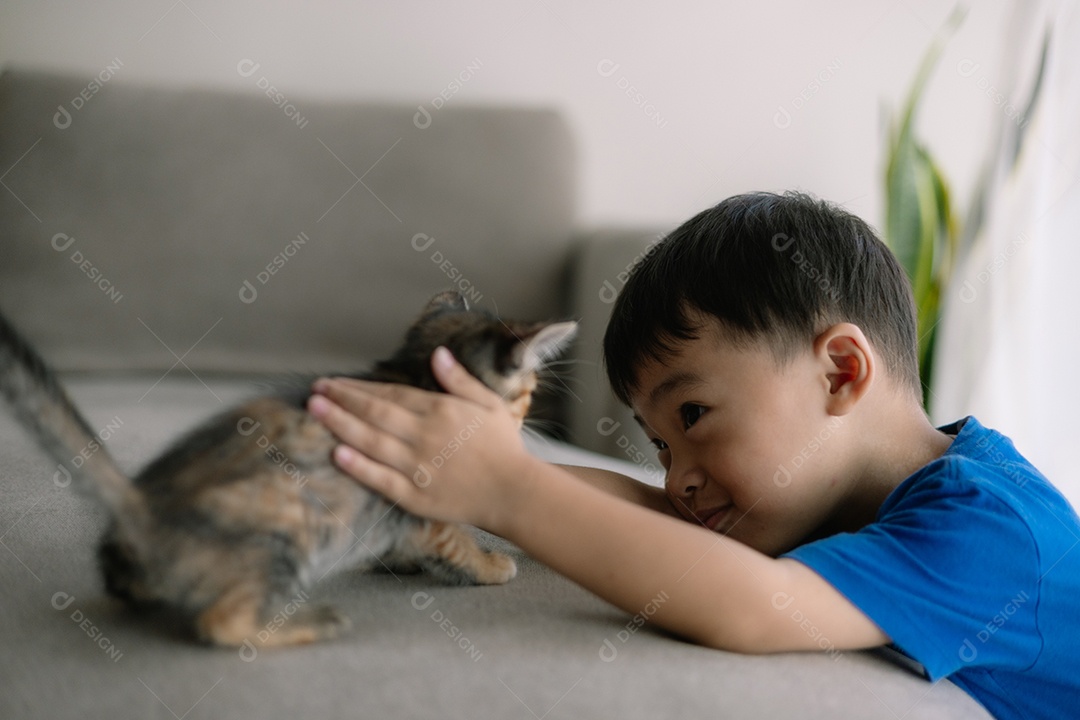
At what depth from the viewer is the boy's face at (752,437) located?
746 millimetres

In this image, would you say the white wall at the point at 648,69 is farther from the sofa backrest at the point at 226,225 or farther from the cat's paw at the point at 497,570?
the cat's paw at the point at 497,570

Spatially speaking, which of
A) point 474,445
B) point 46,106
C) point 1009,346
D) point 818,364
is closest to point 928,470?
point 818,364

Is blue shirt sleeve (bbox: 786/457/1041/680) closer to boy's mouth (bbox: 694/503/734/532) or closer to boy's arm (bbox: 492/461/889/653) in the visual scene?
boy's arm (bbox: 492/461/889/653)

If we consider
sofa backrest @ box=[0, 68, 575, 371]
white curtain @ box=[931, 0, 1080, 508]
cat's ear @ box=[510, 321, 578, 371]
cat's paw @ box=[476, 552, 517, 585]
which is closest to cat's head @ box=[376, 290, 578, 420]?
cat's ear @ box=[510, 321, 578, 371]

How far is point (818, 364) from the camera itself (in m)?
0.76

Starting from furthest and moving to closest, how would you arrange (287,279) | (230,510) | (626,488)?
(287,279) < (626,488) < (230,510)

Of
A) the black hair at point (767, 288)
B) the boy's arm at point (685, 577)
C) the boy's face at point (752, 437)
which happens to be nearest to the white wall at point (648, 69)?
the black hair at point (767, 288)

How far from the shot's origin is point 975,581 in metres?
0.59

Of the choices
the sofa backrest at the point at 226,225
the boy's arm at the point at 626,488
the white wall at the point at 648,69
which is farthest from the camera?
the white wall at the point at 648,69

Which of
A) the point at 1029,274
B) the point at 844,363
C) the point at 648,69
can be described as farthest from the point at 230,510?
the point at 1029,274

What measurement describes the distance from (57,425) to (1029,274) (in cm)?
193

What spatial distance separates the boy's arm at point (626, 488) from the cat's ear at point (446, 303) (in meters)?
0.24

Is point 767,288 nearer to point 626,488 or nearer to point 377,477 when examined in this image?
point 626,488

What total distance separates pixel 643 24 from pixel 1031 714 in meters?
1.65
